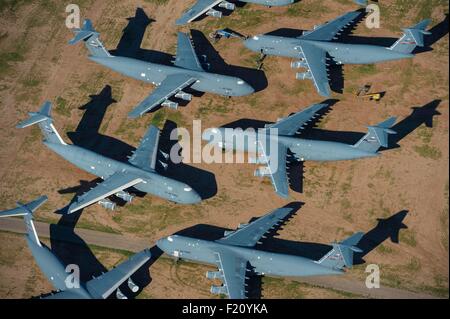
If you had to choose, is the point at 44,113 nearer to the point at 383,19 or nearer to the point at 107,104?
the point at 107,104

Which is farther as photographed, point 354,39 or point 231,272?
point 354,39

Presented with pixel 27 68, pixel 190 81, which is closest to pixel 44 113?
pixel 27 68

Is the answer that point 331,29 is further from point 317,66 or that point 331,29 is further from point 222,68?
point 222,68

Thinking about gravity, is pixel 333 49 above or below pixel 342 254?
above

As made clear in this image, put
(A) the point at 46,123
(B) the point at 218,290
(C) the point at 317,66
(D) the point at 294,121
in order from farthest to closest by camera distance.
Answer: (C) the point at 317,66 < (A) the point at 46,123 < (D) the point at 294,121 < (B) the point at 218,290

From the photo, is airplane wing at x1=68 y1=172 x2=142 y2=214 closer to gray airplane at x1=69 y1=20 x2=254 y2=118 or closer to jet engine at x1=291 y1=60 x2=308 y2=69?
gray airplane at x1=69 y1=20 x2=254 y2=118

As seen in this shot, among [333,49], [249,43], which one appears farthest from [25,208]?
[333,49]

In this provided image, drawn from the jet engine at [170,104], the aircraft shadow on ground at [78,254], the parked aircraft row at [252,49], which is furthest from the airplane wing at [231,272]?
the parked aircraft row at [252,49]
